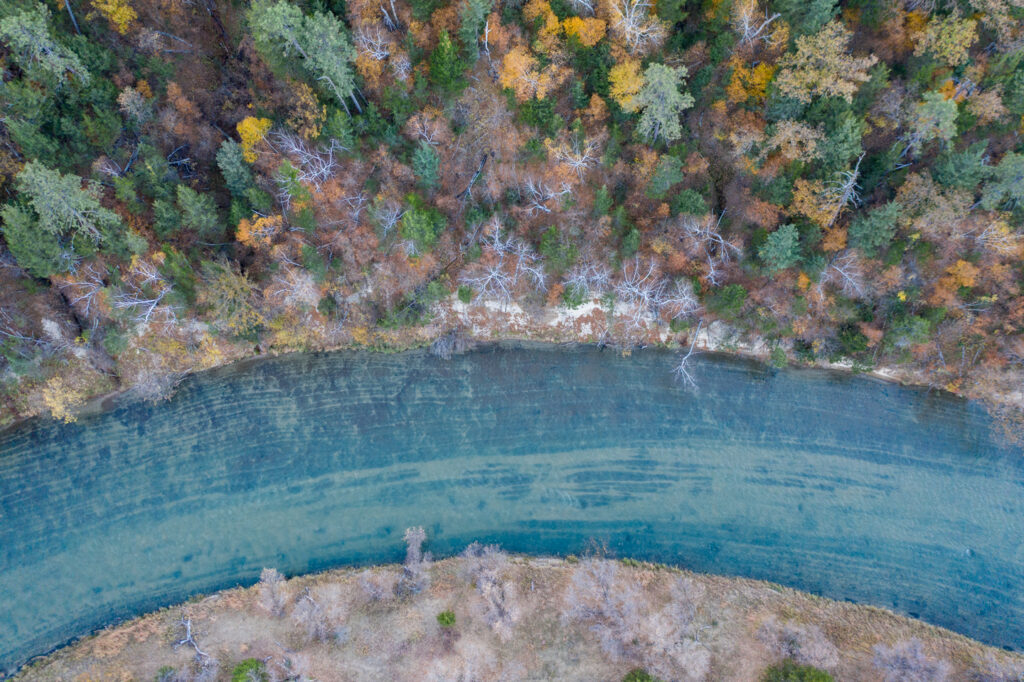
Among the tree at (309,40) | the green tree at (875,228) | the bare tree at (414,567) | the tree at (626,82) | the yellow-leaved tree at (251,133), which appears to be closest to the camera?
the tree at (309,40)

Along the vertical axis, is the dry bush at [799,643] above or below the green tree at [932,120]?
below

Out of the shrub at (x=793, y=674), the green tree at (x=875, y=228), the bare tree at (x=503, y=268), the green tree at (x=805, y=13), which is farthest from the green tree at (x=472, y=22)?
the shrub at (x=793, y=674)

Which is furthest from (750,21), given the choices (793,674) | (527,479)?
(793,674)

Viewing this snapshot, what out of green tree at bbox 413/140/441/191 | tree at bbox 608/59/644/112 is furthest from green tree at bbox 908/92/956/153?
green tree at bbox 413/140/441/191

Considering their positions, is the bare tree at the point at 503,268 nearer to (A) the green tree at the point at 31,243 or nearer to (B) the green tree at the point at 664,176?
(B) the green tree at the point at 664,176

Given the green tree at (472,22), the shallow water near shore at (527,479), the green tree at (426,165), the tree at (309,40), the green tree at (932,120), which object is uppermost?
the green tree at (472,22)

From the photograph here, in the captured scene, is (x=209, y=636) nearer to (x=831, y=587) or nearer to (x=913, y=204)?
(x=831, y=587)

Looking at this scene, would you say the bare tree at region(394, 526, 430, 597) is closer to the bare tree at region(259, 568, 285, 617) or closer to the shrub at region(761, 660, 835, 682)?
the bare tree at region(259, 568, 285, 617)
